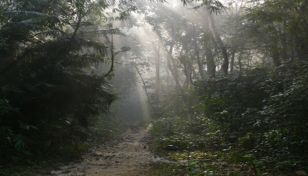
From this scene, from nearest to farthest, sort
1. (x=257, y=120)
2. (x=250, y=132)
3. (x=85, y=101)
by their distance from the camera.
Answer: (x=250, y=132)
(x=257, y=120)
(x=85, y=101)

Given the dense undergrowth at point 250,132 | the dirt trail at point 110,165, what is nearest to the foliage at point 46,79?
the dirt trail at point 110,165

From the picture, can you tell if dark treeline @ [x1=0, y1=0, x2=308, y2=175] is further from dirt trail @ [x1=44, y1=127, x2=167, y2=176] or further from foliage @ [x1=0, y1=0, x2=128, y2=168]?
dirt trail @ [x1=44, y1=127, x2=167, y2=176]

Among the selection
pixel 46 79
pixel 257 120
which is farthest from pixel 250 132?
pixel 46 79

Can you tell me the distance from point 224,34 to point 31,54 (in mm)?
18226

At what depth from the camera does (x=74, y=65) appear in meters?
8.85

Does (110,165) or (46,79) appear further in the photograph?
(46,79)

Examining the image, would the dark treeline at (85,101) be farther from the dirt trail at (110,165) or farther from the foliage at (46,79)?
the dirt trail at (110,165)

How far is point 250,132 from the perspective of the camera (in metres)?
7.82

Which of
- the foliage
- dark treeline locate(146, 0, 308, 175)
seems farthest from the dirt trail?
the foliage

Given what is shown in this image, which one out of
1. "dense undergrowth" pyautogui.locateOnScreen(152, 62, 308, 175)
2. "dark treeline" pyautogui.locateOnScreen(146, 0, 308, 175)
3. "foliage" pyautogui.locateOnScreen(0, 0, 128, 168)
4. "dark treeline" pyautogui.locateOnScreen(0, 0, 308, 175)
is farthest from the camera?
"foliage" pyautogui.locateOnScreen(0, 0, 128, 168)

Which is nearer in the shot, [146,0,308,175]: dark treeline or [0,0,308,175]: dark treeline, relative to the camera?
[146,0,308,175]: dark treeline

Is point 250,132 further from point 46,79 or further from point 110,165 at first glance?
point 46,79

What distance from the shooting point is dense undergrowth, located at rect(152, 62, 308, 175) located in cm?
569

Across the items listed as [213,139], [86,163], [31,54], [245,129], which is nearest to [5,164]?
[86,163]
